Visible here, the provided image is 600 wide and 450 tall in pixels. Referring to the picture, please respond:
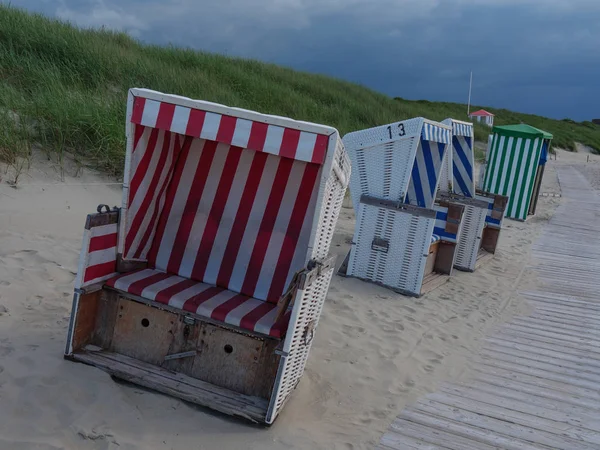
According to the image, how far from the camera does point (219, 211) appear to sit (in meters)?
4.42

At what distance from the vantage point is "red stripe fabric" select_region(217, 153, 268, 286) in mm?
4293

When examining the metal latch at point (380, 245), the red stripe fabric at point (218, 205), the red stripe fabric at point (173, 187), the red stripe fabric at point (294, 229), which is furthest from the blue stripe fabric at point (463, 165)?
the red stripe fabric at point (173, 187)

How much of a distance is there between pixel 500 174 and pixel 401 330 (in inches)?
349

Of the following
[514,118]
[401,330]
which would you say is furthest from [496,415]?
[514,118]

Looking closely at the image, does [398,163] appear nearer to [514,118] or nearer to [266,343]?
[266,343]

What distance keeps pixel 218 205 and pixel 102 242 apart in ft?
3.09

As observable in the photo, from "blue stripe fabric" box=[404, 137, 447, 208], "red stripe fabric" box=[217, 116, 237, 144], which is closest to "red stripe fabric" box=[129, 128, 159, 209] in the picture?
"red stripe fabric" box=[217, 116, 237, 144]

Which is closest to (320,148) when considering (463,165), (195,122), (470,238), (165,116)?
(195,122)

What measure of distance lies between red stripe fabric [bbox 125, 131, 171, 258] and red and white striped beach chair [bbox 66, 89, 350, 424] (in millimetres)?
10

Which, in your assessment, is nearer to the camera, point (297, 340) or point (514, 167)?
point (297, 340)

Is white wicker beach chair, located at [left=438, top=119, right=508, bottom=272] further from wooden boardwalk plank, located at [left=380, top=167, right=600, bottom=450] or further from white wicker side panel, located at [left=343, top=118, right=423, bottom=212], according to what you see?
white wicker side panel, located at [left=343, top=118, right=423, bottom=212]

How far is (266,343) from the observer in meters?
3.60

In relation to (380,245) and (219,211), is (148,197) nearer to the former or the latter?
(219,211)

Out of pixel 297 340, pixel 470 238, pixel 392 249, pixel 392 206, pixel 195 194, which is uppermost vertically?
pixel 392 206
